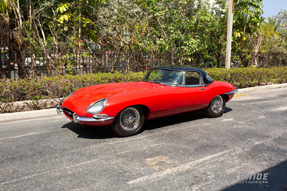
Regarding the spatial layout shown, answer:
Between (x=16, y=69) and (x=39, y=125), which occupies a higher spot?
(x=16, y=69)

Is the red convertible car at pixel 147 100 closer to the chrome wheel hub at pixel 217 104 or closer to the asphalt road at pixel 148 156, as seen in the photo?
the chrome wheel hub at pixel 217 104

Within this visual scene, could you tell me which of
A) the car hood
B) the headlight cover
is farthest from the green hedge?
the headlight cover

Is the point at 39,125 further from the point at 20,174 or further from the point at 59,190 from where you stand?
the point at 59,190

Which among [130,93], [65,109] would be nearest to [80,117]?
[65,109]

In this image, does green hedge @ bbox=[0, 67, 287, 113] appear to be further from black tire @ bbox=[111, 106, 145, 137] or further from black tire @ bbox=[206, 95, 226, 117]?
black tire @ bbox=[206, 95, 226, 117]

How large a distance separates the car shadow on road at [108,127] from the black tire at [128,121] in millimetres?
298

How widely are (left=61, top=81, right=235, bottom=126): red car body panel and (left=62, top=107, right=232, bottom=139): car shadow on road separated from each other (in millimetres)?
468

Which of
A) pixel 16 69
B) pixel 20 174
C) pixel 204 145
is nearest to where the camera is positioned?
pixel 20 174

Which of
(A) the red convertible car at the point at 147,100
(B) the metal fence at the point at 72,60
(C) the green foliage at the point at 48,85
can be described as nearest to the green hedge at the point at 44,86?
(C) the green foliage at the point at 48,85

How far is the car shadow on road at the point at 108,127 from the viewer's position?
4973 millimetres

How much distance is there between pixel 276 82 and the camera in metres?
13.8

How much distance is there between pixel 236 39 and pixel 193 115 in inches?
383

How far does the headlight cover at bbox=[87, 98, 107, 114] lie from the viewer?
4.46 metres

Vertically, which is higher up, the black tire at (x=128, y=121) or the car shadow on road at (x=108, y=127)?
the black tire at (x=128, y=121)
